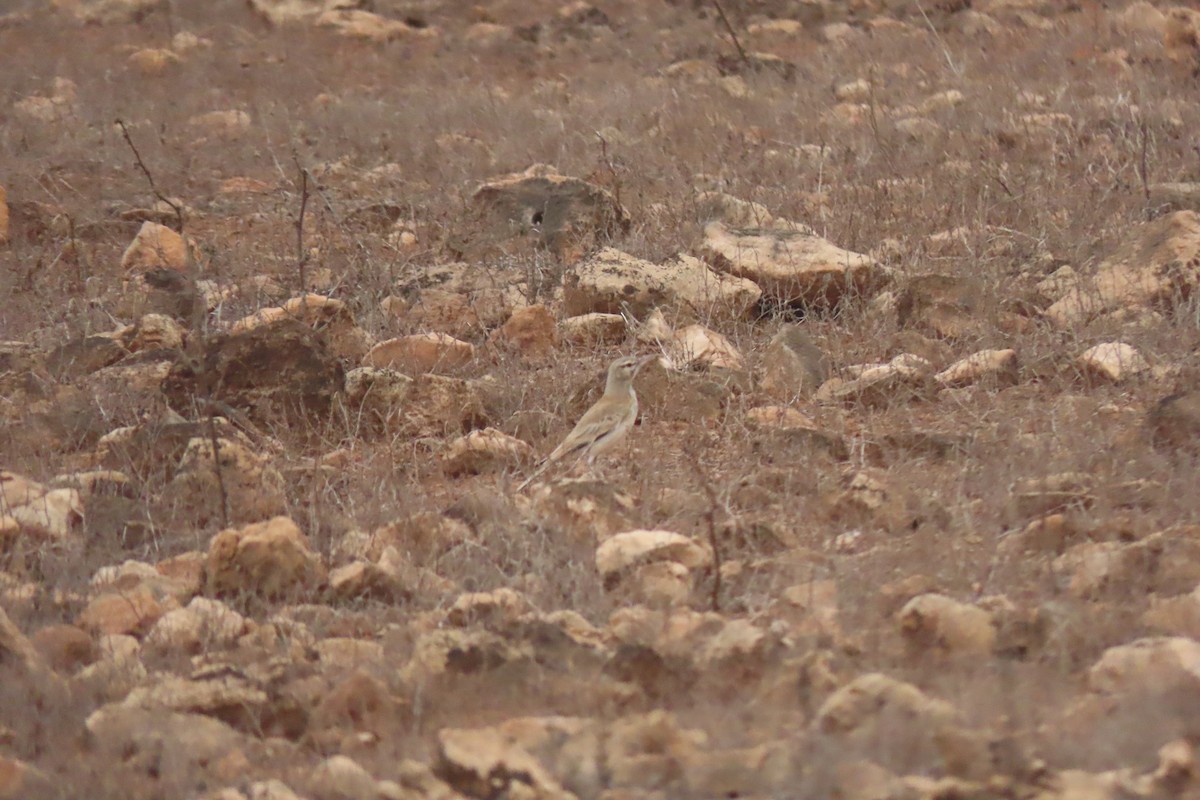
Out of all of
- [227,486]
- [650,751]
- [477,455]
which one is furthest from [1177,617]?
[227,486]

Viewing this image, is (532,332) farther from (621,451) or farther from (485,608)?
(485,608)

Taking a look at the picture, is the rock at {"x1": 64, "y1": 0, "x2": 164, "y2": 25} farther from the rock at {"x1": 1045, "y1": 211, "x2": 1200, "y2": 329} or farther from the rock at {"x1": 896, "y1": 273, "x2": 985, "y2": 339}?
the rock at {"x1": 1045, "y1": 211, "x2": 1200, "y2": 329}

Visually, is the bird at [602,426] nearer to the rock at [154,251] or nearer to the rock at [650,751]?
the rock at [650,751]

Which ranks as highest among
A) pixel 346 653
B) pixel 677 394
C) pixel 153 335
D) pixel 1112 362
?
pixel 346 653

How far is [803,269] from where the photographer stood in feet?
20.3

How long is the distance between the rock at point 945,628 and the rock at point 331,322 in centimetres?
320

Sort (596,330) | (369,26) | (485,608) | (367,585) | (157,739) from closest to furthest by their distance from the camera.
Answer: (157,739) → (485,608) → (367,585) → (596,330) → (369,26)

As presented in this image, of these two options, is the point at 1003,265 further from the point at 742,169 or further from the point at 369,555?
the point at 369,555

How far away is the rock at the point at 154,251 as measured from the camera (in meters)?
7.39

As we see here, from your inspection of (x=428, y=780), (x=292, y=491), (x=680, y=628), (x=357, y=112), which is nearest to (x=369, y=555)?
(x=292, y=491)

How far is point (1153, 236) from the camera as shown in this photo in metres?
6.02

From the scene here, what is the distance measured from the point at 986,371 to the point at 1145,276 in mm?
1116

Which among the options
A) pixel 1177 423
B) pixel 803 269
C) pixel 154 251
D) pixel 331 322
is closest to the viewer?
pixel 1177 423

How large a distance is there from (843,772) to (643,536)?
131 centimetres
